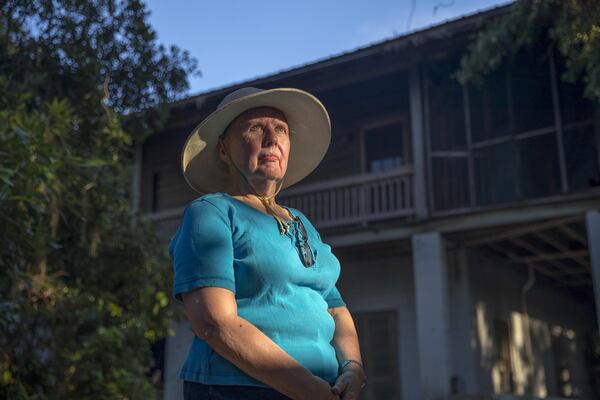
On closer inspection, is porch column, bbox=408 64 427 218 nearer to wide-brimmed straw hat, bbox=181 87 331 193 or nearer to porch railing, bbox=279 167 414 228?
porch railing, bbox=279 167 414 228

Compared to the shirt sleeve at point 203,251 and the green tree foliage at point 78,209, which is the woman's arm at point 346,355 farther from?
the green tree foliage at point 78,209

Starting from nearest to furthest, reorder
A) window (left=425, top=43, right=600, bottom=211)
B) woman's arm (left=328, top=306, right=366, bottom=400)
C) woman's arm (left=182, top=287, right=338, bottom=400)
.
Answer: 1. woman's arm (left=182, top=287, right=338, bottom=400)
2. woman's arm (left=328, top=306, right=366, bottom=400)
3. window (left=425, top=43, right=600, bottom=211)

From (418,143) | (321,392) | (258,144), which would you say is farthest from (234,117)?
(418,143)

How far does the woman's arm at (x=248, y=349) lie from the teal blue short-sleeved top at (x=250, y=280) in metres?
0.04

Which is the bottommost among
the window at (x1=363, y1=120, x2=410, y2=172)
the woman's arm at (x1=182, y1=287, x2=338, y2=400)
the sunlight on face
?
the woman's arm at (x1=182, y1=287, x2=338, y2=400)

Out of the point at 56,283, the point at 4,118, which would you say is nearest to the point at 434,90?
the point at 56,283

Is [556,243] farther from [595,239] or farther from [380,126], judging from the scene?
[380,126]

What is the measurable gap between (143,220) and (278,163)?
22.3ft

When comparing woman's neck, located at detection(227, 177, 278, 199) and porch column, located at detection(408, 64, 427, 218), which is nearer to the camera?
woman's neck, located at detection(227, 177, 278, 199)

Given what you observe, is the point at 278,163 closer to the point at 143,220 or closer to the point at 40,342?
the point at 40,342

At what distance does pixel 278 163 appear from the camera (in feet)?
6.86

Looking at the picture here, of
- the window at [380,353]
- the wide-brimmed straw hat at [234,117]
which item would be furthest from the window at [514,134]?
the wide-brimmed straw hat at [234,117]

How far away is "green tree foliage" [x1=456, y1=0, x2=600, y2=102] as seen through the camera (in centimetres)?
784

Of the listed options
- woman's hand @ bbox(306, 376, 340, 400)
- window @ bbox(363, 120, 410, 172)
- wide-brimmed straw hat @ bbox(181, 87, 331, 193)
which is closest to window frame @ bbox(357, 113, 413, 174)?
window @ bbox(363, 120, 410, 172)
